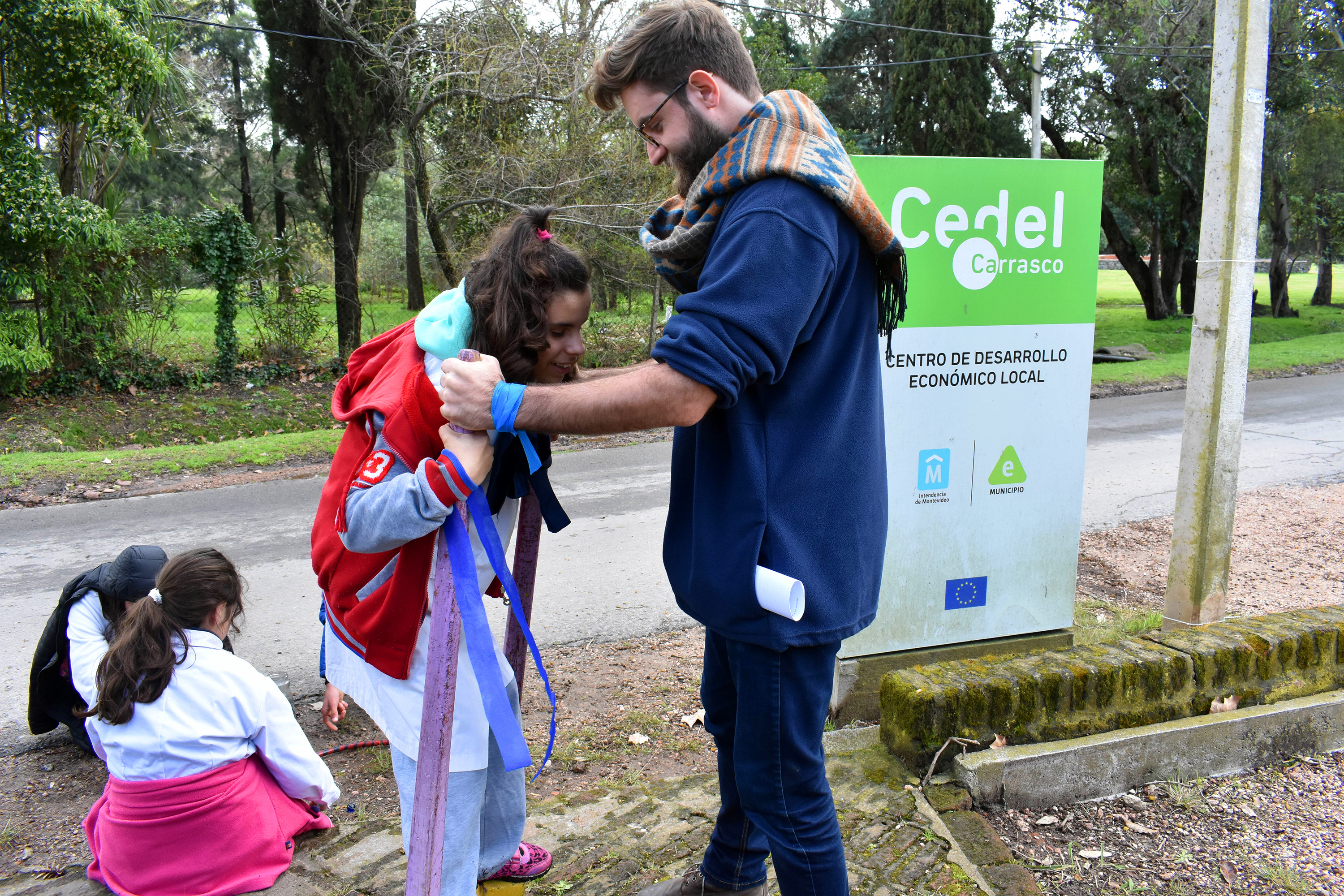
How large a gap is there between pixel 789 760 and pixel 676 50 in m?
1.51

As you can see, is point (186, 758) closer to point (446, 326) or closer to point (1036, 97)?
point (446, 326)

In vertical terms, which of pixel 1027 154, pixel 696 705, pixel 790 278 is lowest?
pixel 696 705

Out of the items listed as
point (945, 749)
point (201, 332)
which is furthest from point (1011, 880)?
point (201, 332)

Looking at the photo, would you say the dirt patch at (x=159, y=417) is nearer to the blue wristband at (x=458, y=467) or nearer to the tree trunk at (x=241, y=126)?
the blue wristband at (x=458, y=467)

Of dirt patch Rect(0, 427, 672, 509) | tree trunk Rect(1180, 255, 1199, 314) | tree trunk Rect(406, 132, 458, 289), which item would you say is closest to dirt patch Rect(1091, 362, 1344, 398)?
dirt patch Rect(0, 427, 672, 509)

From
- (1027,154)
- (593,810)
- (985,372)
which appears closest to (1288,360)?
(1027,154)

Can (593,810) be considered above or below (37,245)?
below

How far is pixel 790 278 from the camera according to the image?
1765 mm

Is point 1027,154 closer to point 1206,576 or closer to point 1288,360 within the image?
point 1288,360

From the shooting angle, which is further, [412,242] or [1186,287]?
[1186,287]

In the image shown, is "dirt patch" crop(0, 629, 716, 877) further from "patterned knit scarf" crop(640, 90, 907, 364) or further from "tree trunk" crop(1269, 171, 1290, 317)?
"tree trunk" crop(1269, 171, 1290, 317)

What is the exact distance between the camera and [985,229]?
346cm

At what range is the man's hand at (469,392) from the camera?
1.81 metres

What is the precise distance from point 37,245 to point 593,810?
40.5ft
